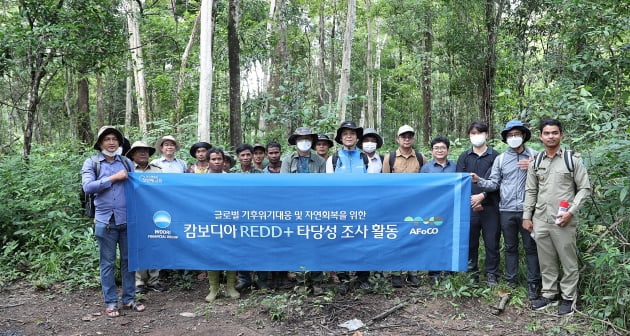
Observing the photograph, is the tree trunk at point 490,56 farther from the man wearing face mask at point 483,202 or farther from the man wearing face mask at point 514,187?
the man wearing face mask at point 514,187

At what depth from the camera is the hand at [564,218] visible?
13.5 feet

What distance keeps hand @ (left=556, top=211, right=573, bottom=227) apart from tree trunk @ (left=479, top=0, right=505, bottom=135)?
7.29 metres

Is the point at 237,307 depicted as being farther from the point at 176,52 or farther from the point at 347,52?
the point at 176,52

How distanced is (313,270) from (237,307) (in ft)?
2.90

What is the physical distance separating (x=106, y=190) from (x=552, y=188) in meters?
4.38

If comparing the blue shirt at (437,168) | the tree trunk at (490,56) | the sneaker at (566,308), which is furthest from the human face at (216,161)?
the tree trunk at (490,56)

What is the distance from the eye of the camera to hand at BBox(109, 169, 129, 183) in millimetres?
4402

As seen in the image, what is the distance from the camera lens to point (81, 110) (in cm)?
1420

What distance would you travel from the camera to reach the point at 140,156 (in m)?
5.31

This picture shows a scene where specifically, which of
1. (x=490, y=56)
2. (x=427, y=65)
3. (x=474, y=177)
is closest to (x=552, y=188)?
(x=474, y=177)

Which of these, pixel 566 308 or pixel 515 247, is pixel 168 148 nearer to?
pixel 515 247

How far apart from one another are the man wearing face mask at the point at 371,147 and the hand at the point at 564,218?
1.99m

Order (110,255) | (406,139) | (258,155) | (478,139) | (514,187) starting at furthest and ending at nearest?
1. (258,155)
2. (406,139)
3. (478,139)
4. (514,187)
5. (110,255)

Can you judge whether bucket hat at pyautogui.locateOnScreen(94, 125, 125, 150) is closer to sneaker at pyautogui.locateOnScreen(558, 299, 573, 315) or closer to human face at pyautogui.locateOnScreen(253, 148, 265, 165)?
human face at pyautogui.locateOnScreen(253, 148, 265, 165)
